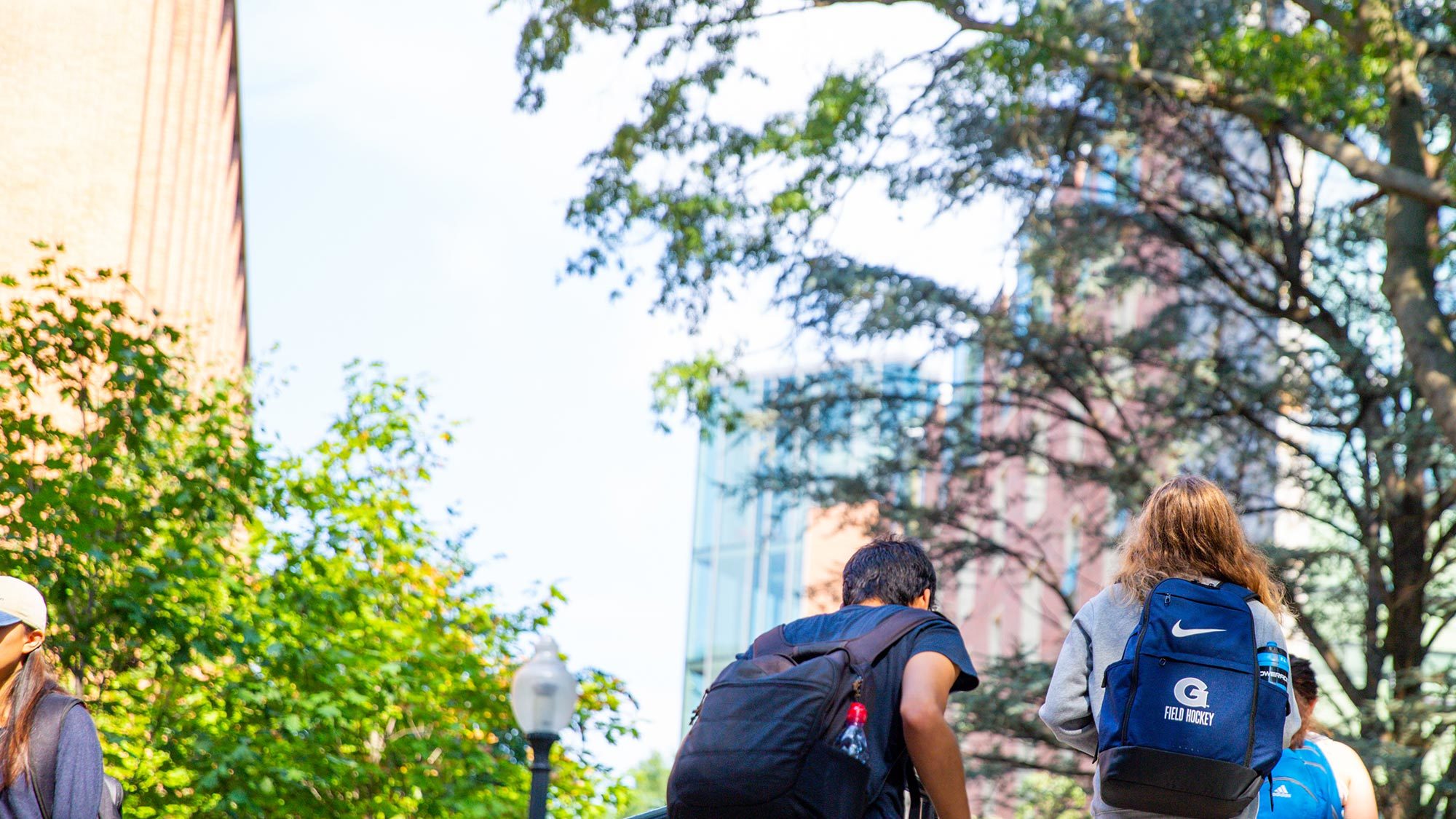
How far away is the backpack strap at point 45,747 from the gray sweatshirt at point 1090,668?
2.31m

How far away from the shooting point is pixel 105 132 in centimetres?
1980

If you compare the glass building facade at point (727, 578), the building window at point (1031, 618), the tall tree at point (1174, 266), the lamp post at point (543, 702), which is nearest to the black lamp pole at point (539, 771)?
the lamp post at point (543, 702)

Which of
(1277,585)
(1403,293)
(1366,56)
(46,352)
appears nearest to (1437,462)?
(1403,293)

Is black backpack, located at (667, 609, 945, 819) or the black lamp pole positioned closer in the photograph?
black backpack, located at (667, 609, 945, 819)

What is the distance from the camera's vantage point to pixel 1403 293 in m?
11.1

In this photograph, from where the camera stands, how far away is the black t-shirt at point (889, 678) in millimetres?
3219

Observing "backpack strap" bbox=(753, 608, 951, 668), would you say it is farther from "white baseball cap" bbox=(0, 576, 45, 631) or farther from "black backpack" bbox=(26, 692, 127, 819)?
Result: "white baseball cap" bbox=(0, 576, 45, 631)

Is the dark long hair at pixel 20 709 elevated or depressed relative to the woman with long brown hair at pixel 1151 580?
depressed

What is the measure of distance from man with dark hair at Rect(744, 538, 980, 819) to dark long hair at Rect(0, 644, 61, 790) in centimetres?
168

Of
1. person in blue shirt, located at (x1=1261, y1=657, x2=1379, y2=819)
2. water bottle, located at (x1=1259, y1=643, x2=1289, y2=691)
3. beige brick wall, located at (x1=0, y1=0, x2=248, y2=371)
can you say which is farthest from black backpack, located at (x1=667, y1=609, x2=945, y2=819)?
beige brick wall, located at (x1=0, y1=0, x2=248, y2=371)

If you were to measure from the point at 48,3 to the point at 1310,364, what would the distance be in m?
15.8

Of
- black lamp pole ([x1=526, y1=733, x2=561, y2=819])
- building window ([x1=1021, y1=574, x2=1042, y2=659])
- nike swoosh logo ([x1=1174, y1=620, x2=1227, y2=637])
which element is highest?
building window ([x1=1021, y1=574, x2=1042, y2=659])

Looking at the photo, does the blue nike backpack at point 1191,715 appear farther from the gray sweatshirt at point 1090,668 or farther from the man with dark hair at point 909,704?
the man with dark hair at point 909,704

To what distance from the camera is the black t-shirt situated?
3.22m
